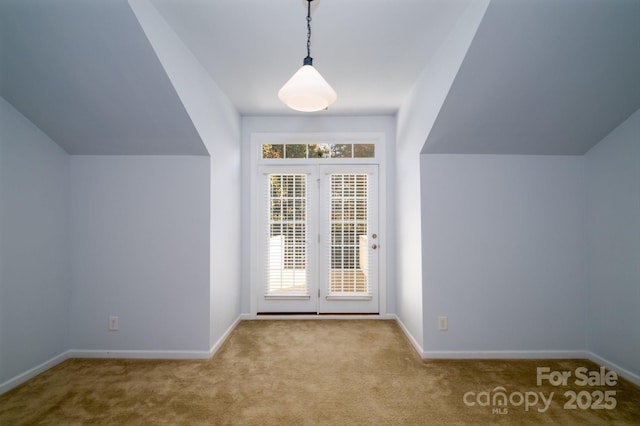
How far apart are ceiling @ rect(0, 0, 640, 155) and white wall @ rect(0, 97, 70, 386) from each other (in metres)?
0.20

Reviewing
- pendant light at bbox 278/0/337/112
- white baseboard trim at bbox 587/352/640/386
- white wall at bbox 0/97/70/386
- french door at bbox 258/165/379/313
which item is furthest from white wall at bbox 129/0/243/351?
white baseboard trim at bbox 587/352/640/386

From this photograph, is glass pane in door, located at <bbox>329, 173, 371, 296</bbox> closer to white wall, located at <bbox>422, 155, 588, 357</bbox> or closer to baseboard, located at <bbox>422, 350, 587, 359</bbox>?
white wall, located at <bbox>422, 155, 588, 357</bbox>

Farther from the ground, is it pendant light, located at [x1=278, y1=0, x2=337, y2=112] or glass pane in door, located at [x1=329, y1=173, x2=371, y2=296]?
pendant light, located at [x1=278, y1=0, x2=337, y2=112]

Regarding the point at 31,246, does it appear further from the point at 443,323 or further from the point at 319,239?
the point at 443,323

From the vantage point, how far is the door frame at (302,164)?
3838mm

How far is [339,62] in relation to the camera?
2.59 meters

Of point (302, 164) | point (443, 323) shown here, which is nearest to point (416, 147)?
point (302, 164)

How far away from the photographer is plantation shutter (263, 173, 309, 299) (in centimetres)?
387

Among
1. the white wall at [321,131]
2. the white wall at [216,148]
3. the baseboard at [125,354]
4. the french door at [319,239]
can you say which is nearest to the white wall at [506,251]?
the white wall at [321,131]

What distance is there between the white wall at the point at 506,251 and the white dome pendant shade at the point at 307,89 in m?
1.55

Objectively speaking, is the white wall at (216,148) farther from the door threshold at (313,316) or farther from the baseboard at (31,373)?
the baseboard at (31,373)

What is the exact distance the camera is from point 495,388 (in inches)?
88.0

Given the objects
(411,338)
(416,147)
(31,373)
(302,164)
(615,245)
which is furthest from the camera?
(302,164)

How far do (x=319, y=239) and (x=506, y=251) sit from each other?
2083mm
